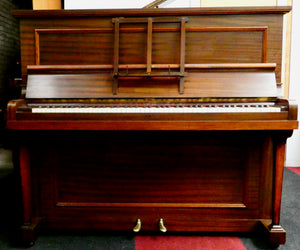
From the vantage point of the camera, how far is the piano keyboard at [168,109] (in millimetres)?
1564

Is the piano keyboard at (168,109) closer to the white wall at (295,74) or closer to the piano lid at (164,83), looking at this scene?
the piano lid at (164,83)

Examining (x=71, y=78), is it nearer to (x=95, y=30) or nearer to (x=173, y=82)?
(x=95, y=30)

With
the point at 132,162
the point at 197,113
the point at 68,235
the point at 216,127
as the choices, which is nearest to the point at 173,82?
the point at 197,113

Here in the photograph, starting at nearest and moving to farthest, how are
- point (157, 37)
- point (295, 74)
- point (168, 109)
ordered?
point (168, 109), point (157, 37), point (295, 74)

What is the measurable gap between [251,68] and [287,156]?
2281mm

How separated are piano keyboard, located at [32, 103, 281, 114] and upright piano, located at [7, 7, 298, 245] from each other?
0.05m

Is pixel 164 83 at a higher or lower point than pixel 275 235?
higher

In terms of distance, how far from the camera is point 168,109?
1576 mm

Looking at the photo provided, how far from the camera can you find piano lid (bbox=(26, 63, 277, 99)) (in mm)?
1751

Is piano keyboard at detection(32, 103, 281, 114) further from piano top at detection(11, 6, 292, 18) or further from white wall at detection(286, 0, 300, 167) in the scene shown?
white wall at detection(286, 0, 300, 167)

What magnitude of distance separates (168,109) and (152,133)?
27 cm

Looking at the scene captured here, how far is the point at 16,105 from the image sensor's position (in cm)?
160

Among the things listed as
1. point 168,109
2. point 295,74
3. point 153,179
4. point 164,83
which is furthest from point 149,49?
point 295,74

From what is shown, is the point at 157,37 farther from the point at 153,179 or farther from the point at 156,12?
the point at 153,179
